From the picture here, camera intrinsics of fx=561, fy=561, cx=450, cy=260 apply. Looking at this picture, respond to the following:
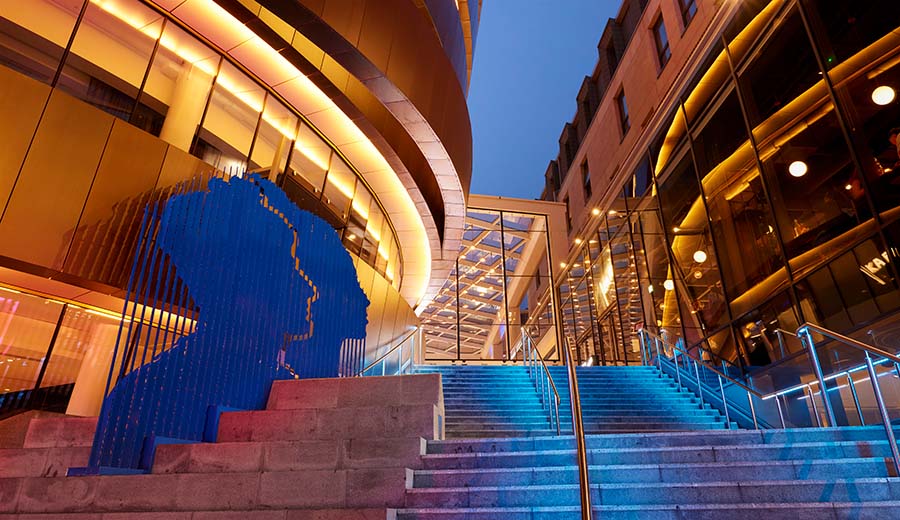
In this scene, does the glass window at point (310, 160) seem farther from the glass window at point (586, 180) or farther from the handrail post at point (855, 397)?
the glass window at point (586, 180)

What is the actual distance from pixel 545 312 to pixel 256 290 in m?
22.3

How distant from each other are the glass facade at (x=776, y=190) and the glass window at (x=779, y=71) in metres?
0.03

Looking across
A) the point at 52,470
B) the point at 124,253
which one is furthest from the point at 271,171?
the point at 52,470

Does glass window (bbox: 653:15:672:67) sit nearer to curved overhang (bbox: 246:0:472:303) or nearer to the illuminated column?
curved overhang (bbox: 246:0:472:303)

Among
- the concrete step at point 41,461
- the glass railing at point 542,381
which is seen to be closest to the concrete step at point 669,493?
the concrete step at point 41,461

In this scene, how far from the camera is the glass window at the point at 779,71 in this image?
36.5 feet

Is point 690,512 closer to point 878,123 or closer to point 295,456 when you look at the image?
point 295,456

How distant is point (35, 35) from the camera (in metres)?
7.58

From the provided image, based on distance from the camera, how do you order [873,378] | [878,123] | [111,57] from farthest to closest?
1. [878,123]
2. [111,57]
3. [873,378]

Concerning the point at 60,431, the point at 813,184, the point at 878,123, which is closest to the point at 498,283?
the point at 813,184

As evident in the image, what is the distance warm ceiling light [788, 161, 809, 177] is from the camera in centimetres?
1104

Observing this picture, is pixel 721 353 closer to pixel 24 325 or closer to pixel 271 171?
pixel 271 171

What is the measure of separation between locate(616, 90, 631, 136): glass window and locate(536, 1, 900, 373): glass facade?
364 cm

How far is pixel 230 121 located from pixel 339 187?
3949 millimetres
